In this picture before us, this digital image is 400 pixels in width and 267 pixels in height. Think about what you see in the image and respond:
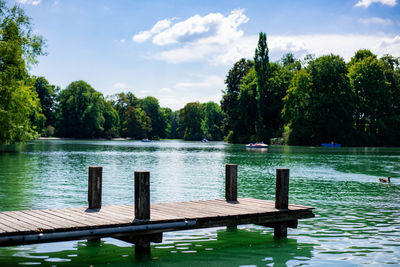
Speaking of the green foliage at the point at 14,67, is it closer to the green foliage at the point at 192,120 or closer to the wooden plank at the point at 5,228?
the wooden plank at the point at 5,228

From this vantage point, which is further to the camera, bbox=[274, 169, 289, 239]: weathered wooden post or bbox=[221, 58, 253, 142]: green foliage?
bbox=[221, 58, 253, 142]: green foliage

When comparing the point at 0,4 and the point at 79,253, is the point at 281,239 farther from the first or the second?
the point at 0,4

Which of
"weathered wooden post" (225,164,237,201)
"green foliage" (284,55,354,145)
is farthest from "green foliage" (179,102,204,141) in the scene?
"weathered wooden post" (225,164,237,201)

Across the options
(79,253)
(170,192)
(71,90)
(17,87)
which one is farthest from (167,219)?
(71,90)

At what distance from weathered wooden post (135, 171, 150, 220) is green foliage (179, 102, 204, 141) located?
163 m

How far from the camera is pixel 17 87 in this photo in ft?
145

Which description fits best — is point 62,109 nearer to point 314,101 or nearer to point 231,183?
point 314,101

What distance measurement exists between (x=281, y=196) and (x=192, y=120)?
163 meters

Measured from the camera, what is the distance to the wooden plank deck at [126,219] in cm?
824

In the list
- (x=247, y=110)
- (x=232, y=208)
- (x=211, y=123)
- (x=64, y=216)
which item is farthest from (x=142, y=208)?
(x=211, y=123)

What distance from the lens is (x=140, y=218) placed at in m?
9.38

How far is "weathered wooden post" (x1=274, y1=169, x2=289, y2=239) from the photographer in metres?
11.5

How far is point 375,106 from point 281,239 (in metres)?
87.2

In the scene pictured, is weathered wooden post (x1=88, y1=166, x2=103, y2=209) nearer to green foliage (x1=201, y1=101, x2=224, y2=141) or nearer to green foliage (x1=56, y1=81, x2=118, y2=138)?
green foliage (x1=56, y1=81, x2=118, y2=138)
